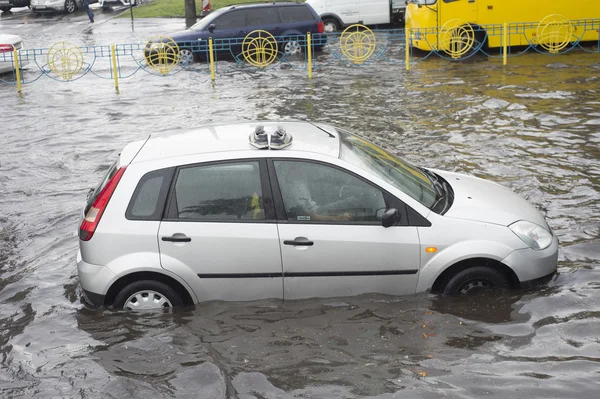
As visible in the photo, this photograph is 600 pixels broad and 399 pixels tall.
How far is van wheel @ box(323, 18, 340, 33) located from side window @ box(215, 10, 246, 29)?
17.4ft


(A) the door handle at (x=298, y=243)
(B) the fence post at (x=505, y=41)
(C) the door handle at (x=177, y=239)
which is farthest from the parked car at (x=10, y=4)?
(A) the door handle at (x=298, y=243)

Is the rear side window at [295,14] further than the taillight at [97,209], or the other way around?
the rear side window at [295,14]

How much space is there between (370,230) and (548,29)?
16696 mm

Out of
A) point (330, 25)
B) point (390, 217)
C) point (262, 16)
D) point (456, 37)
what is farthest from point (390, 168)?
point (330, 25)

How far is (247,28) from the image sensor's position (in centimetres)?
2311

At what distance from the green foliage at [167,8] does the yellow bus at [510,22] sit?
61.7 feet

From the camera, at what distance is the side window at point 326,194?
609 centimetres

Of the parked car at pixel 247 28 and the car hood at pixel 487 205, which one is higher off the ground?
the parked car at pixel 247 28

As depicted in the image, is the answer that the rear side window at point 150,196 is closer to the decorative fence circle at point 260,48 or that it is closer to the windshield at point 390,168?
the windshield at point 390,168

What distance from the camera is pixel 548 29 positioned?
68.6 feet

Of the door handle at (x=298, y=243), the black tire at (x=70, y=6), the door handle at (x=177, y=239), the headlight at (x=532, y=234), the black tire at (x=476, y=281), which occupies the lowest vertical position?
the black tire at (x=476, y=281)

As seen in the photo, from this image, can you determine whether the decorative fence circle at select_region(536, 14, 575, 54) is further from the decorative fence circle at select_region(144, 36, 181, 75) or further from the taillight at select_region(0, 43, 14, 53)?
the taillight at select_region(0, 43, 14, 53)

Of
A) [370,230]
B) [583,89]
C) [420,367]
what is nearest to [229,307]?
[370,230]

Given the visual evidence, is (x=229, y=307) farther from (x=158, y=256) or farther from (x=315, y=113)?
(x=315, y=113)
